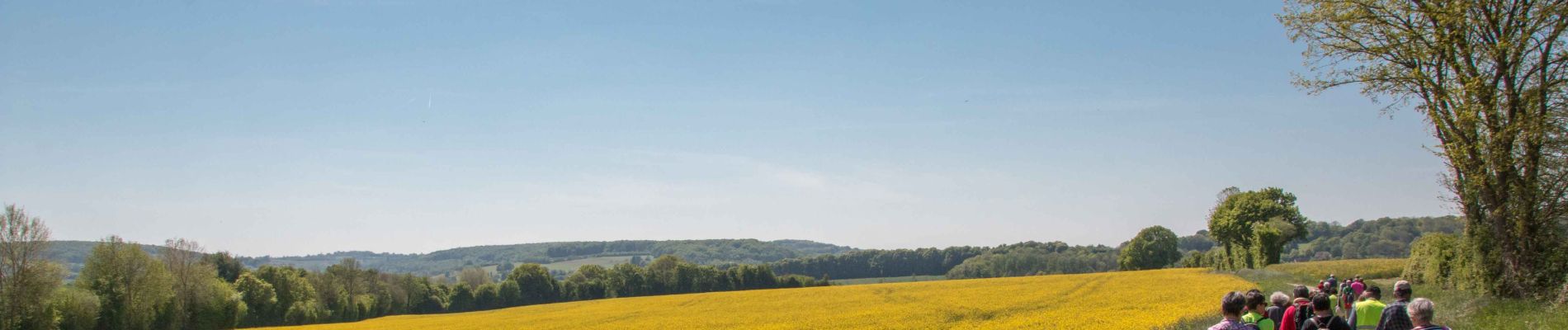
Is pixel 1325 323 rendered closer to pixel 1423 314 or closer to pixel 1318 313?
pixel 1318 313

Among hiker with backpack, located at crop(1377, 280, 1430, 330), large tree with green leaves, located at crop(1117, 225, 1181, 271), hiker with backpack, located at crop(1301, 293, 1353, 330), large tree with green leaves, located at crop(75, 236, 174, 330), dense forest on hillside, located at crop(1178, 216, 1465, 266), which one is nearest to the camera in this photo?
hiker with backpack, located at crop(1301, 293, 1353, 330)

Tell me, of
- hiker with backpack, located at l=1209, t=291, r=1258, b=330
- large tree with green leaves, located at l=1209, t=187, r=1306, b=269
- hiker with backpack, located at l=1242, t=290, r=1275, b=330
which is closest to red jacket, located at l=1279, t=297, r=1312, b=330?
hiker with backpack, located at l=1242, t=290, r=1275, b=330

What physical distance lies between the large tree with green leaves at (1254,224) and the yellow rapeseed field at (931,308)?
47.6 feet

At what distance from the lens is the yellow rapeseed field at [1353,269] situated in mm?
46062

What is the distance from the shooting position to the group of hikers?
25.5ft

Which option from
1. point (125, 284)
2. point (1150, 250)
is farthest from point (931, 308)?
point (1150, 250)

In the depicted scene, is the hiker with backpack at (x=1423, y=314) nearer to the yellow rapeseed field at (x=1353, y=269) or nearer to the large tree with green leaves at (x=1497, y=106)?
the large tree with green leaves at (x=1497, y=106)

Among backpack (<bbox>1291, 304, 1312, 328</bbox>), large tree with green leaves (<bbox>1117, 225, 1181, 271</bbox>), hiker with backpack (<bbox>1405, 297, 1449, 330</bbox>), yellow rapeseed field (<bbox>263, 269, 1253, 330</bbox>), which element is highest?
large tree with green leaves (<bbox>1117, 225, 1181, 271</bbox>)

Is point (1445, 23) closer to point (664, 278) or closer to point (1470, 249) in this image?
point (1470, 249)

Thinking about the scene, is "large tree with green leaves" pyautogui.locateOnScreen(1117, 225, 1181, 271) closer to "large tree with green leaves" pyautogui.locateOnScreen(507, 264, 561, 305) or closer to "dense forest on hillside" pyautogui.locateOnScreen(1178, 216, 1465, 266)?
"dense forest on hillside" pyautogui.locateOnScreen(1178, 216, 1465, 266)

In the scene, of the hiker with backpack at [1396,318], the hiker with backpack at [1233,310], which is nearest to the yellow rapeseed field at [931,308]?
the hiker with backpack at [1396,318]

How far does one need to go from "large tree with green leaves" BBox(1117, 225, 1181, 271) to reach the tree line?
34683mm

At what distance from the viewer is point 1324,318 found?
8766 mm

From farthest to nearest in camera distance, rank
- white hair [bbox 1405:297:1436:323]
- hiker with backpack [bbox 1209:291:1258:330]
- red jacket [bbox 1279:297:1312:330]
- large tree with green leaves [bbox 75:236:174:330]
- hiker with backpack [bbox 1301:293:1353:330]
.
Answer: large tree with green leaves [bbox 75:236:174:330], red jacket [bbox 1279:297:1312:330], hiker with backpack [bbox 1301:293:1353:330], hiker with backpack [bbox 1209:291:1258:330], white hair [bbox 1405:297:1436:323]
